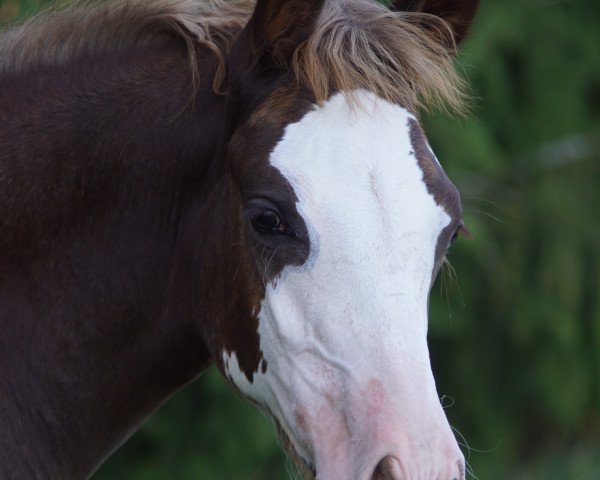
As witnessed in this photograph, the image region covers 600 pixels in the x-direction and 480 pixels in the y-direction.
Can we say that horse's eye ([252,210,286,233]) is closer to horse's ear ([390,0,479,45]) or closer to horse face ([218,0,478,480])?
horse face ([218,0,478,480])

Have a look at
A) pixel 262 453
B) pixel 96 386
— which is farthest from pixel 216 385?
pixel 96 386

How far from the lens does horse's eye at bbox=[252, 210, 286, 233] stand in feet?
6.58

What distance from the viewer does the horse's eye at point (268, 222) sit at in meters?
2.01

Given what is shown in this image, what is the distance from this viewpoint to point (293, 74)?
6.98 ft

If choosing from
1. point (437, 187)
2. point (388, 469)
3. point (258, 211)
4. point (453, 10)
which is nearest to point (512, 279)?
point (453, 10)

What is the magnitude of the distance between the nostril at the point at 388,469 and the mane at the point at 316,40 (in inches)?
29.9

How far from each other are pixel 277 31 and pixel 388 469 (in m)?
0.96

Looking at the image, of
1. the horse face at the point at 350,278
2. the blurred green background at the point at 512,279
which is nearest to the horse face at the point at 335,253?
the horse face at the point at 350,278

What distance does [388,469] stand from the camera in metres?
1.81

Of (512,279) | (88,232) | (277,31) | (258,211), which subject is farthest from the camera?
(512,279)

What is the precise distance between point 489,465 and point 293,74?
4.24 meters

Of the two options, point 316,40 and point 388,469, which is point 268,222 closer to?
point 316,40

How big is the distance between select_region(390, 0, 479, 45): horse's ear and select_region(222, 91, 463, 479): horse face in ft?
1.22

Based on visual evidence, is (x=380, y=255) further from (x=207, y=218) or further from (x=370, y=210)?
(x=207, y=218)
